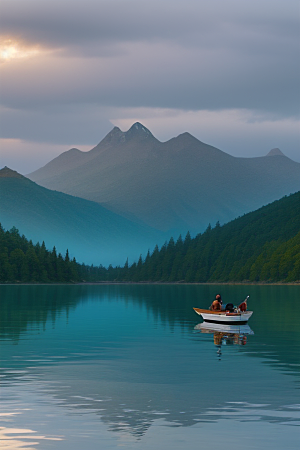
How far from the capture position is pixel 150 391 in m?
42.6

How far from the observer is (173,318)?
4451 inches

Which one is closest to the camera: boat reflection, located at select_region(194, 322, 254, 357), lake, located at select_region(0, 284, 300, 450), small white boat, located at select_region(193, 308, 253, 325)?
lake, located at select_region(0, 284, 300, 450)

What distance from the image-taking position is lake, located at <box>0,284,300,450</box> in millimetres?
31734

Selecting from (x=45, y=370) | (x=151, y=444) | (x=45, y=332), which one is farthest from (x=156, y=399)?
(x=45, y=332)

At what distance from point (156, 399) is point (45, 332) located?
1885 inches

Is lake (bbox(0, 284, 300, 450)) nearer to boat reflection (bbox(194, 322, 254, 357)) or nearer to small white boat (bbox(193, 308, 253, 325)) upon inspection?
boat reflection (bbox(194, 322, 254, 357))

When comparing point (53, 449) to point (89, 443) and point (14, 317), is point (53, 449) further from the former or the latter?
point (14, 317)

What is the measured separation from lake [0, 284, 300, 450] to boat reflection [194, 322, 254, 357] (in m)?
0.27

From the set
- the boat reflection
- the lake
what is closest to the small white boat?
the boat reflection

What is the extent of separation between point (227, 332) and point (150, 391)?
46.1 m

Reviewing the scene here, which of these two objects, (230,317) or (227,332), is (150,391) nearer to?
(227,332)

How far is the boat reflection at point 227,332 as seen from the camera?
74.2 metres

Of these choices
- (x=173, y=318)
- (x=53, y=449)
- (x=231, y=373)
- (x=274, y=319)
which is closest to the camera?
(x=53, y=449)

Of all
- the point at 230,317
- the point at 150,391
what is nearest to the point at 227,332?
the point at 230,317
